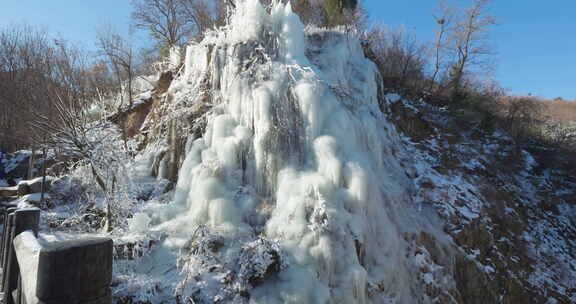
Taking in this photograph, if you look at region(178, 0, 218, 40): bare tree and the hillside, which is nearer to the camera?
the hillside

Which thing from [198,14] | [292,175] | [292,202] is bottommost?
[292,202]

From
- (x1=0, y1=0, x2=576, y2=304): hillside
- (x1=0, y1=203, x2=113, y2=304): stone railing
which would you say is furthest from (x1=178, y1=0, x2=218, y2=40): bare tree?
(x1=0, y1=203, x2=113, y2=304): stone railing

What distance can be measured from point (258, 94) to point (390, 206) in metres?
3.31

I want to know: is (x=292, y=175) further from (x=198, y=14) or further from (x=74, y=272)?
(x=198, y=14)

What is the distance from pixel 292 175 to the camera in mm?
4965

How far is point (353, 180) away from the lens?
191 inches

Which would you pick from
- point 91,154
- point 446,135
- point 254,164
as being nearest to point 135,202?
point 91,154

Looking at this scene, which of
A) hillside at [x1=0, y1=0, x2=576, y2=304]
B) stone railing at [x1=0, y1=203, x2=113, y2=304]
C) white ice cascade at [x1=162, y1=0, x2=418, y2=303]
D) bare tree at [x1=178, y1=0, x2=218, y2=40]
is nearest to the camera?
stone railing at [x1=0, y1=203, x2=113, y2=304]

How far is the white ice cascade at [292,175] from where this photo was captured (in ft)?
13.9

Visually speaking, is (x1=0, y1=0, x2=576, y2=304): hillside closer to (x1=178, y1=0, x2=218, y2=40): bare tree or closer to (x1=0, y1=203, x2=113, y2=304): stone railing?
(x1=0, y1=203, x2=113, y2=304): stone railing

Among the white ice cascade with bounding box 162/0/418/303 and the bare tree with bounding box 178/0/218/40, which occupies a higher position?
the bare tree with bounding box 178/0/218/40

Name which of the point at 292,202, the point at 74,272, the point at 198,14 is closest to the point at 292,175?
the point at 292,202

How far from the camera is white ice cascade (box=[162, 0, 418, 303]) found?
4234 millimetres

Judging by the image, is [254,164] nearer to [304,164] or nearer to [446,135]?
[304,164]
